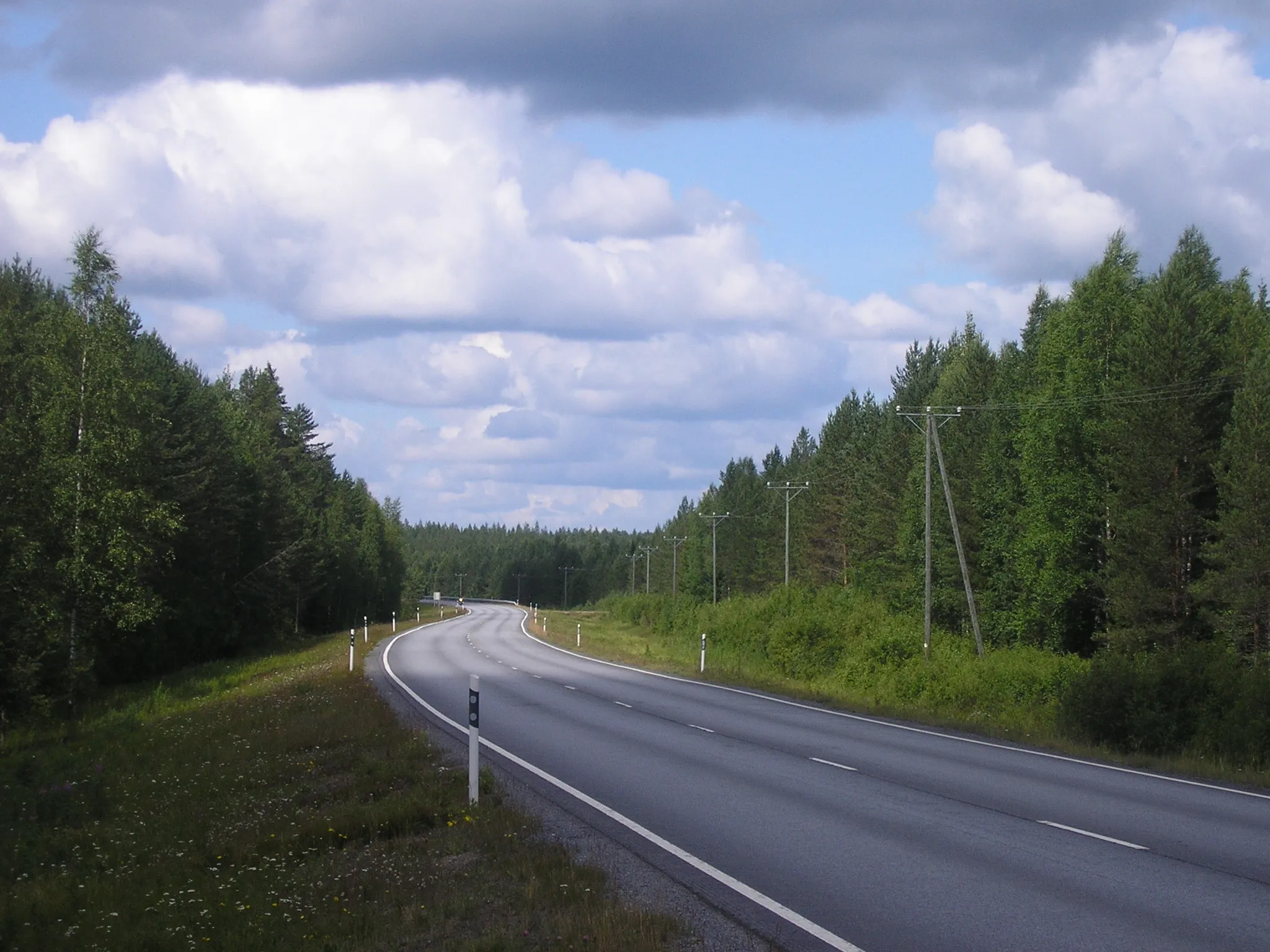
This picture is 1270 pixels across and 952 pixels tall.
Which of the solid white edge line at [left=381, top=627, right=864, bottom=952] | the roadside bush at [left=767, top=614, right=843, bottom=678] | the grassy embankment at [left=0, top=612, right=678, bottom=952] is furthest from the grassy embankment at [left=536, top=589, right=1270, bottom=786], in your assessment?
the grassy embankment at [left=0, top=612, right=678, bottom=952]

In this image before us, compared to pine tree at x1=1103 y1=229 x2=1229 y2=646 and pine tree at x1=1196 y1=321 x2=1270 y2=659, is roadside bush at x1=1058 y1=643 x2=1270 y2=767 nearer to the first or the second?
pine tree at x1=1196 y1=321 x2=1270 y2=659

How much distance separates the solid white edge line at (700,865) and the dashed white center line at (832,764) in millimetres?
3764

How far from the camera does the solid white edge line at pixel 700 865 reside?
24.0 ft

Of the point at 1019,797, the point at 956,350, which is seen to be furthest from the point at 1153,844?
the point at 956,350

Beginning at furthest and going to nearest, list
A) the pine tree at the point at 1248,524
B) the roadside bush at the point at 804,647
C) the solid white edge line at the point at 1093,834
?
the roadside bush at the point at 804,647 → the pine tree at the point at 1248,524 → the solid white edge line at the point at 1093,834

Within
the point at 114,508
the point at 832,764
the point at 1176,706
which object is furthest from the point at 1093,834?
the point at 114,508

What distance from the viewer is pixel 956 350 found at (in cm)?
8006

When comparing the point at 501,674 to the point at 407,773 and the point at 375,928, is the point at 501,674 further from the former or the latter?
the point at 375,928

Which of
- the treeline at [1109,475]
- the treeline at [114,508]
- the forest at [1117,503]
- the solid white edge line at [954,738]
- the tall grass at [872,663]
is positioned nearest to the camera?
the solid white edge line at [954,738]

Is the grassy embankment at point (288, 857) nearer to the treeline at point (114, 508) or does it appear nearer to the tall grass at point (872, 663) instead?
the treeline at point (114, 508)

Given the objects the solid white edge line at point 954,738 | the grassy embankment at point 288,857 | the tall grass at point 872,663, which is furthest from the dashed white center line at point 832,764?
the tall grass at point 872,663

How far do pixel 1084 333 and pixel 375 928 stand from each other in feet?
149

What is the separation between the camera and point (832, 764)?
1602cm

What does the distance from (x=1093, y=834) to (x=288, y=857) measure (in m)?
7.23
